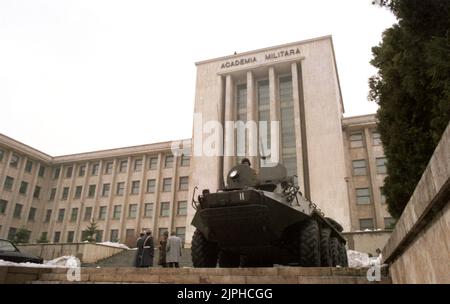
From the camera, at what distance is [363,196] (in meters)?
33.2

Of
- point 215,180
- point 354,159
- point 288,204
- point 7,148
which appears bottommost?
point 288,204

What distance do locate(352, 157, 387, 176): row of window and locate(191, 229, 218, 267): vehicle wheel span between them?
96.3 feet

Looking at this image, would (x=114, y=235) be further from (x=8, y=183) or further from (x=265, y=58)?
(x=265, y=58)

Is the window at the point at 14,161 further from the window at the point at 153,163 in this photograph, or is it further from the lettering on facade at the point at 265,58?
the lettering on facade at the point at 265,58

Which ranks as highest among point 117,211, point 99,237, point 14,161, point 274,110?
point 274,110

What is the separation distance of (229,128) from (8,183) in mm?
27923

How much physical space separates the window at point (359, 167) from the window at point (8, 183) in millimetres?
39298

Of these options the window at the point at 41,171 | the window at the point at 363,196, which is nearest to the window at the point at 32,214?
the window at the point at 41,171

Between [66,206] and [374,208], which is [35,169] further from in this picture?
[374,208]

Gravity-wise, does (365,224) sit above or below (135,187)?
below

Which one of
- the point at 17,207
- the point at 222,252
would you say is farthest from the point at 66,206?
the point at 222,252

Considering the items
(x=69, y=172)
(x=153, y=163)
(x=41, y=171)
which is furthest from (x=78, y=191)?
(x=153, y=163)

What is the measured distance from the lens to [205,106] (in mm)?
37125

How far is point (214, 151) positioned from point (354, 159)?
46.6 feet
